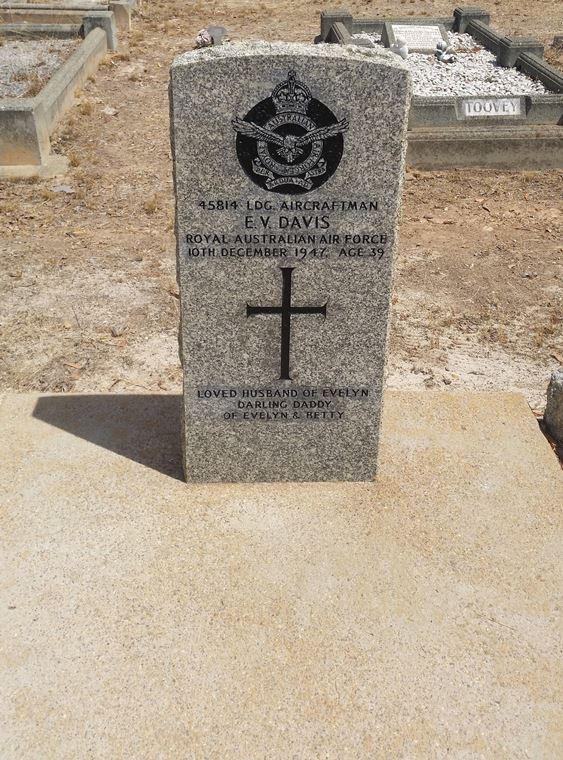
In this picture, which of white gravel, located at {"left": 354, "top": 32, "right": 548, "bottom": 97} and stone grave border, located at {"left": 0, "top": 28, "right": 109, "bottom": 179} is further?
white gravel, located at {"left": 354, "top": 32, "right": 548, "bottom": 97}

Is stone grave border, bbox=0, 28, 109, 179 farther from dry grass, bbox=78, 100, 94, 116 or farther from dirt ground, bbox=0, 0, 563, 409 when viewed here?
dry grass, bbox=78, 100, 94, 116

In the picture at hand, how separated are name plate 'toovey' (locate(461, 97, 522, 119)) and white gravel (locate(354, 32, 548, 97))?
56 cm

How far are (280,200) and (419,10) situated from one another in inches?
658

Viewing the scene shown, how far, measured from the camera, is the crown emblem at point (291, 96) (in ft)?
10.5

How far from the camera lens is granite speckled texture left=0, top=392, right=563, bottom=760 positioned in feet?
9.83

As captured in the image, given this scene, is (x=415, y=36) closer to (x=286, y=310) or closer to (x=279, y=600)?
(x=286, y=310)

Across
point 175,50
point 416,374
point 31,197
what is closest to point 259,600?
point 416,374

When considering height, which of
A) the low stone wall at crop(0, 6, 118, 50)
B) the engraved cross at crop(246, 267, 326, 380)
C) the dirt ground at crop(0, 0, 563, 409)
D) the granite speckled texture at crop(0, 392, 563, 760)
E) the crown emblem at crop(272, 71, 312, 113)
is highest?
the crown emblem at crop(272, 71, 312, 113)

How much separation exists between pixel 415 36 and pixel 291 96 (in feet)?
37.9

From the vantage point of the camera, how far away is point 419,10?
17.9 m

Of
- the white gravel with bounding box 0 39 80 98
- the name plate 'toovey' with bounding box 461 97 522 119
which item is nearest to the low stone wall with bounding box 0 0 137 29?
the white gravel with bounding box 0 39 80 98

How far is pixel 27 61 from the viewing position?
13016mm

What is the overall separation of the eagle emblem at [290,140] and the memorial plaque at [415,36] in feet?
35.3

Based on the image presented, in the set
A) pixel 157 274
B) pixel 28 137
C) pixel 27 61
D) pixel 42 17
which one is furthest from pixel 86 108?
pixel 42 17
